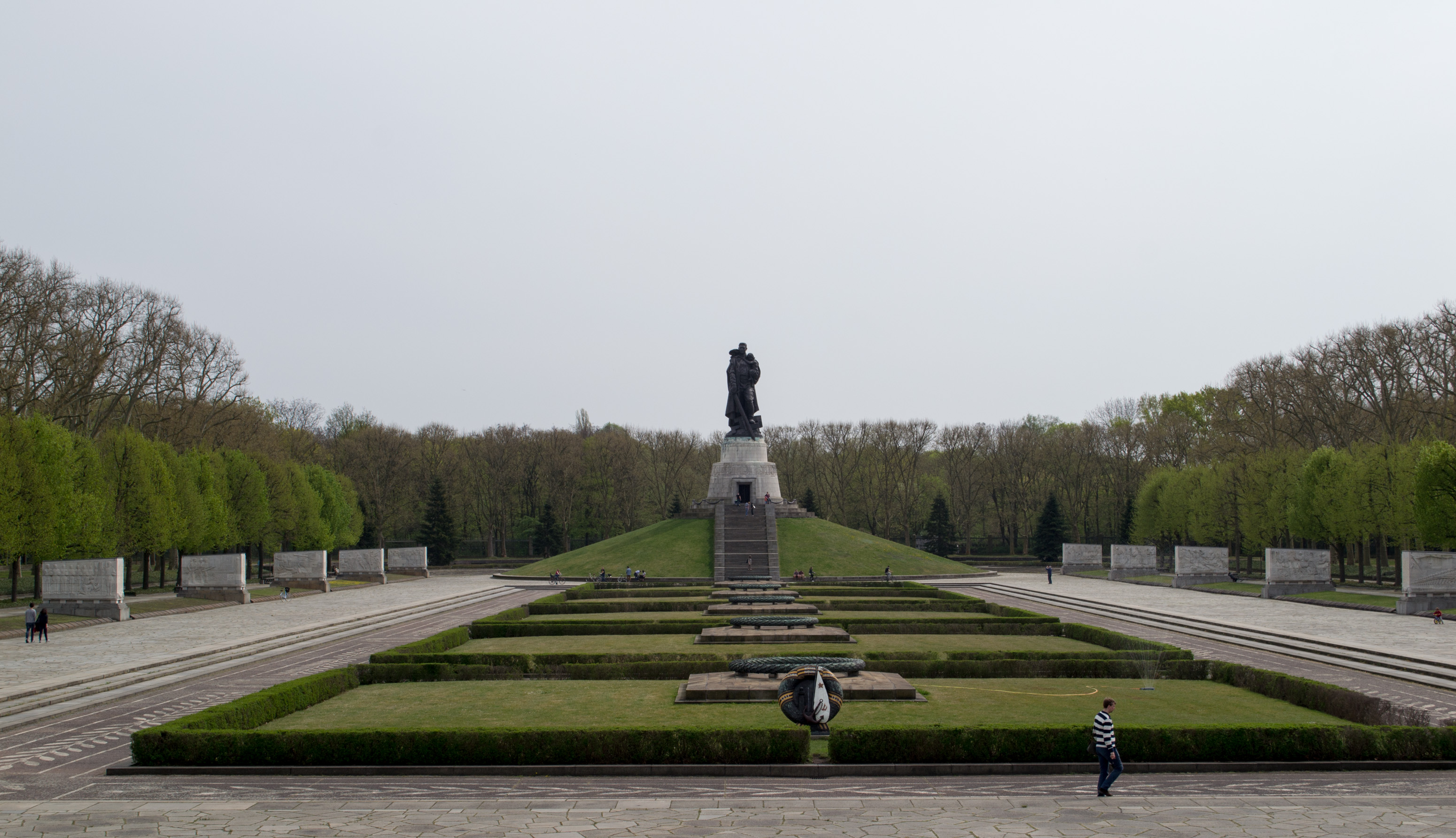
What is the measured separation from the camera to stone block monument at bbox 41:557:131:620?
107 ft

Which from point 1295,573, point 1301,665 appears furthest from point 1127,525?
point 1301,665

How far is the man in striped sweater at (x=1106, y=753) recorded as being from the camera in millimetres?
11547

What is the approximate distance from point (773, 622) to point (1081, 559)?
1680 inches

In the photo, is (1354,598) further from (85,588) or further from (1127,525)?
(85,588)

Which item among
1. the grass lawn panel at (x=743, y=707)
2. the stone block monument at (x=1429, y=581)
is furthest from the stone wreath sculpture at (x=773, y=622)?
the stone block monument at (x=1429, y=581)

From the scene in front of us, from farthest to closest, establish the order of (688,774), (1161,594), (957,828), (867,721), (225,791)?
(1161,594), (867,721), (688,774), (225,791), (957,828)

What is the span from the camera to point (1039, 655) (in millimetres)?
21109

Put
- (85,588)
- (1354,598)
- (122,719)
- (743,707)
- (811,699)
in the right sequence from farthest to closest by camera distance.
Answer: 1. (1354,598)
2. (85,588)
3. (122,719)
4. (743,707)
5. (811,699)

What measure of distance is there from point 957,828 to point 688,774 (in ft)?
13.0

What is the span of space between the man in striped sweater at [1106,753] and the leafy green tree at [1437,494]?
33567mm

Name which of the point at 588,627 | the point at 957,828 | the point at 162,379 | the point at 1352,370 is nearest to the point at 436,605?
the point at 588,627

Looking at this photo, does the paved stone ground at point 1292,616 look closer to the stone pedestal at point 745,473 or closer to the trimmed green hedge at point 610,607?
the stone pedestal at point 745,473

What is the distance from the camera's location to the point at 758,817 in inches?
424

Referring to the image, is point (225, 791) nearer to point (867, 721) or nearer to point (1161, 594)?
point (867, 721)
